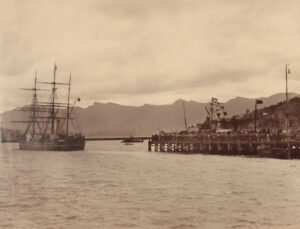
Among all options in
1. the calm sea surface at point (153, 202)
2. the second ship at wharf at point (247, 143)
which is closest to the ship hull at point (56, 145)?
the second ship at wharf at point (247, 143)

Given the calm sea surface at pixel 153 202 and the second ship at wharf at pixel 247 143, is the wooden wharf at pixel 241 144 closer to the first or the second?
the second ship at wharf at pixel 247 143

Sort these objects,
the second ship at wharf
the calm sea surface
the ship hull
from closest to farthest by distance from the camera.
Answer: the calm sea surface < the second ship at wharf < the ship hull

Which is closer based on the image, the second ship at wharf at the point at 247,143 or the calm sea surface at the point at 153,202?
the calm sea surface at the point at 153,202

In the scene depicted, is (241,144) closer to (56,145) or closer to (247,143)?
(247,143)

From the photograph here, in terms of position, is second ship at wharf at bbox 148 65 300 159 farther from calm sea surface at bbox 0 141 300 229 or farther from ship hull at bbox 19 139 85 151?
calm sea surface at bbox 0 141 300 229

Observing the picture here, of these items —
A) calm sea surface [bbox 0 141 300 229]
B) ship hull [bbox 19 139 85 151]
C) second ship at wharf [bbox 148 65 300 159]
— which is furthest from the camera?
ship hull [bbox 19 139 85 151]

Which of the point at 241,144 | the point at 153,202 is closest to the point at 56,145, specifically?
the point at 241,144

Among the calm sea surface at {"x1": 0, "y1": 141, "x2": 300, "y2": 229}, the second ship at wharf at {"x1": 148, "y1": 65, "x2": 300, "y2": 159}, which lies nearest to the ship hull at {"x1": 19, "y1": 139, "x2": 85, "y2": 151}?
the second ship at wharf at {"x1": 148, "y1": 65, "x2": 300, "y2": 159}

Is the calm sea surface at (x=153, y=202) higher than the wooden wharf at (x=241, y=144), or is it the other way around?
the wooden wharf at (x=241, y=144)

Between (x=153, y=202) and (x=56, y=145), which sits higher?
(x=56, y=145)
